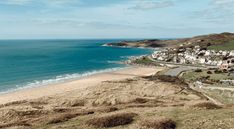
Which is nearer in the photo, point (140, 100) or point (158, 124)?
point (158, 124)

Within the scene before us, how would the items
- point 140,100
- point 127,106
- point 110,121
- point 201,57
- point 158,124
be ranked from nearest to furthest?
point 158,124
point 110,121
point 127,106
point 140,100
point 201,57

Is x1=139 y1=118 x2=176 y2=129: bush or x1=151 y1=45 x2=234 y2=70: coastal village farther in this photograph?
x1=151 y1=45 x2=234 y2=70: coastal village

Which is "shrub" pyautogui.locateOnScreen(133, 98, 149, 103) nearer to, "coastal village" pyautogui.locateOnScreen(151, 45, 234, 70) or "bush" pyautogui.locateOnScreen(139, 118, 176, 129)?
"bush" pyautogui.locateOnScreen(139, 118, 176, 129)

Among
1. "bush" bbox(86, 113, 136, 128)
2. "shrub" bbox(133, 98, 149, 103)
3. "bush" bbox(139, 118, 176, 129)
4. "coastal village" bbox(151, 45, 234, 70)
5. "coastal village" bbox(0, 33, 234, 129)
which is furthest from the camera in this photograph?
"coastal village" bbox(151, 45, 234, 70)

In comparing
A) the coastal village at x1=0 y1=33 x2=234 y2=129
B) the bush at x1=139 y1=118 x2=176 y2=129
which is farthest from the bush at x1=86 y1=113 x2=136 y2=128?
the bush at x1=139 y1=118 x2=176 y2=129

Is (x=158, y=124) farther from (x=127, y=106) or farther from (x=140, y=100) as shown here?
(x=140, y=100)

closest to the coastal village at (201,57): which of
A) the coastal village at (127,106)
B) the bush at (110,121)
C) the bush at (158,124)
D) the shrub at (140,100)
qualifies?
the coastal village at (127,106)

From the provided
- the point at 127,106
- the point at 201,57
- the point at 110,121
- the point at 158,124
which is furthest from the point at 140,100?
the point at 201,57

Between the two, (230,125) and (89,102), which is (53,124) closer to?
(230,125)

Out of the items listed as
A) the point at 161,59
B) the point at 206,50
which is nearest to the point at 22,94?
the point at 161,59

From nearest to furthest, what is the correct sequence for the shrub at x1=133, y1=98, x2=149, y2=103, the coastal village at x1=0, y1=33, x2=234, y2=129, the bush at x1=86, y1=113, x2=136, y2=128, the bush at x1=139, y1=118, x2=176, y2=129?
the bush at x1=139, y1=118, x2=176, y2=129 → the bush at x1=86, y1=113, x2=136, y2=128 → the coastal village at x1=0, y1=33, x2=234, y2=129 → the shrub at x1=133, y1=98, x2=149, y2=103
